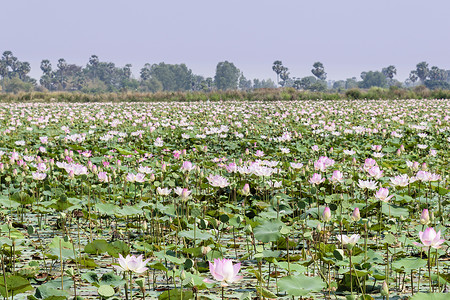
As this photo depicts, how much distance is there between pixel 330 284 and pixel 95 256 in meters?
1.72

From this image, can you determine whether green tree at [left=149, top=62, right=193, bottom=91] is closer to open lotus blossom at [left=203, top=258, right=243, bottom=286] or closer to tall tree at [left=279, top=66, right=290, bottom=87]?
tall tree at [left=279, top=66, right=290, bottom=87]

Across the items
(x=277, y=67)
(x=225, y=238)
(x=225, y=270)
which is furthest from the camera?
(x=277, y=67)

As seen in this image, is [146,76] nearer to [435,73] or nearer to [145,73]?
[145,73]

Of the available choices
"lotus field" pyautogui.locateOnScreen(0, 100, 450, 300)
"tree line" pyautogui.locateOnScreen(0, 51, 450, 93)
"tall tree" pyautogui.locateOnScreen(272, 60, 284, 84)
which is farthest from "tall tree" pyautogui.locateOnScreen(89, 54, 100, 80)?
"lotus field" pyautogui.locateOnScreen(0, 100, 450, 300)

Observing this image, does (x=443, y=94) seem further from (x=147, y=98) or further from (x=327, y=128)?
(x=327, y=128)

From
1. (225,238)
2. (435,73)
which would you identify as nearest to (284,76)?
(435,73)

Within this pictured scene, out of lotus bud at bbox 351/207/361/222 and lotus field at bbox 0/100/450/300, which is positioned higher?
lotus bud at bbox 351/207/361/222

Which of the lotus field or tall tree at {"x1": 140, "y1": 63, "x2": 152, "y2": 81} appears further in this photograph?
tall tree at {"x1": 140, "y1": 63, "x2": 152, "y2": 81}

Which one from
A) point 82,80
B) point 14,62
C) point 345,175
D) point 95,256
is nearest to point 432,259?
point 95,256

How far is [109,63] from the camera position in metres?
160

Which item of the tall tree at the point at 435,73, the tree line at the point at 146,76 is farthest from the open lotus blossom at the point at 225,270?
the tall tree at the point at 435,73

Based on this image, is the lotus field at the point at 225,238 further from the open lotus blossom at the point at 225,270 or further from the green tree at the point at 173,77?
the green tree at the point at 173,77

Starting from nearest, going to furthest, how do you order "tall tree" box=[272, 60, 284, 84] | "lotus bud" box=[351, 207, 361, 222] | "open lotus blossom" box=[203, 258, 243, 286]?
"open lotus blossom" box=[203, 258, 243, 286], "lotus bud" box=[351, 207, 361, 222], "tall tree" box=[272, 60, 284, 84]

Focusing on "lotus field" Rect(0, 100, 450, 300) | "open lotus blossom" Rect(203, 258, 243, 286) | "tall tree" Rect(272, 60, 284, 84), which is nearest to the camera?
"open lotus blossom" Rect(203, 258, 243, 286)
